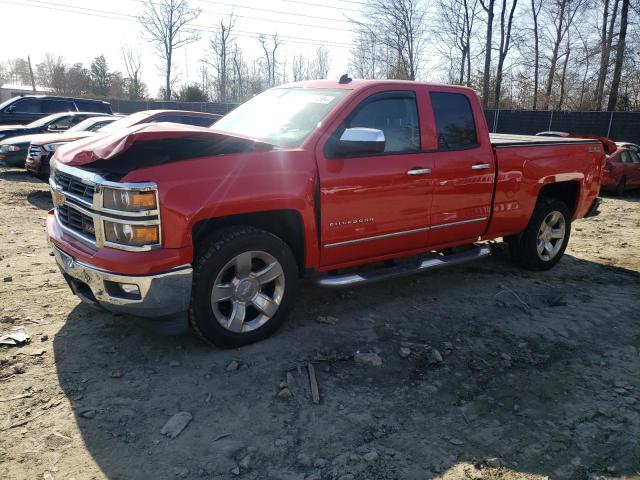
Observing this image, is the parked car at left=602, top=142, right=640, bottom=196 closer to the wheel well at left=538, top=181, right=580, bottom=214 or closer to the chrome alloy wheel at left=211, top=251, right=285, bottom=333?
the wheel well at left=538, top=181, right=580, bottom=214

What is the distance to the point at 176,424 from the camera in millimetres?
2971

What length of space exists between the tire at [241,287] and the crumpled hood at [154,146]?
1.98 feet

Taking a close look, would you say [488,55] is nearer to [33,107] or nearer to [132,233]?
[33,107]

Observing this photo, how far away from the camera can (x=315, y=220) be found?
400 cm

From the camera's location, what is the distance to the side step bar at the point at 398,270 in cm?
413

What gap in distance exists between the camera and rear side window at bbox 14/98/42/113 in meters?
16.6

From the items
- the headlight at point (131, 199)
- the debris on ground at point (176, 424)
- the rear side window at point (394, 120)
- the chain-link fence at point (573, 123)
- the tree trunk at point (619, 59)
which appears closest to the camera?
Result: the debris on ground at point (176, 424)

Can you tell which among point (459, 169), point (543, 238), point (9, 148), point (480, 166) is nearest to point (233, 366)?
point (459, 169)

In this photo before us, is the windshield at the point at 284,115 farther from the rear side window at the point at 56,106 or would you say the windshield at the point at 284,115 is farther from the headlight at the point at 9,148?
the rear side window at the point at 56,106

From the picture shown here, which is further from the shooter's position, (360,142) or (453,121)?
(453,121)

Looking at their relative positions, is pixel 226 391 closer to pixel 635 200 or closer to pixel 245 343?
pixel 245 343

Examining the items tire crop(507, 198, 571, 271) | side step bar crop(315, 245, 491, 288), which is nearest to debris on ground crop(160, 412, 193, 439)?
side step bar crop(315, 245, 491, 288)

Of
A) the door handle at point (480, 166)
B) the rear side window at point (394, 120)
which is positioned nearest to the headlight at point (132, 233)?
the rear side window at point (394, 120)

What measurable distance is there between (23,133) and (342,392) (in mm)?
13230
